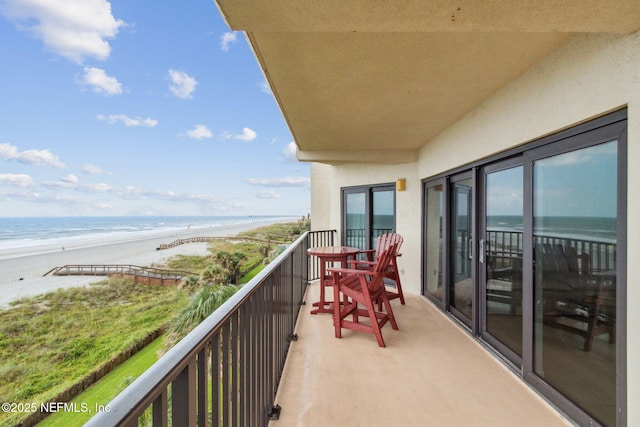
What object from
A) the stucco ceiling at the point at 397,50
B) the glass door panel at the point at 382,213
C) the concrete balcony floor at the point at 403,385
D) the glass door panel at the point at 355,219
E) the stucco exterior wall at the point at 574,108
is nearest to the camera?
the stucco ceiling at the point at 397,50

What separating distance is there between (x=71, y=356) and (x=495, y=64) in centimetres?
1843

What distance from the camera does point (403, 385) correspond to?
2.24 meters

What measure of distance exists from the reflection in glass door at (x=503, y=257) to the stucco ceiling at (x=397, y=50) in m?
0.81

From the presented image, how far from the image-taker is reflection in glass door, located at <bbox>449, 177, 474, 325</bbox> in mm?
3242

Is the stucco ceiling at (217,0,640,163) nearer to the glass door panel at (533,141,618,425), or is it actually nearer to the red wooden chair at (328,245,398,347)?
the glass door panel at (533,141,618,425)

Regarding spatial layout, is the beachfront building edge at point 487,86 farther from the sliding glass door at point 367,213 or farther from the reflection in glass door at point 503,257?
the sliding glass door at point 367,213

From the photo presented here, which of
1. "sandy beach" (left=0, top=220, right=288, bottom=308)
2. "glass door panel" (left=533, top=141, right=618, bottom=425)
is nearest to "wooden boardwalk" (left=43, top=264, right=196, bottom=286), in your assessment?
"sandy beach" (left=0, top=220, right=288, bottom=308)

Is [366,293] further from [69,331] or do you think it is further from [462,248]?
[69,331]

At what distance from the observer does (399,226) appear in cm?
497

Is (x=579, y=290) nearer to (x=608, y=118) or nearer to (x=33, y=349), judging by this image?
(x=608, y=118)

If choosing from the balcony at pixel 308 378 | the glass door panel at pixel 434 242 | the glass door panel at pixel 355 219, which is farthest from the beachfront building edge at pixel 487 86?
the glass door panel at pixel 355 219

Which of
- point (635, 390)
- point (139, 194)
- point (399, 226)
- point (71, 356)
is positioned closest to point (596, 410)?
point (635, 390)

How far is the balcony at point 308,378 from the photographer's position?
794mm

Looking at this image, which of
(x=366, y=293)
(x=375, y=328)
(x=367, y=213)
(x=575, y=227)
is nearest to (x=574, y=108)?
(x=575, y=227)
